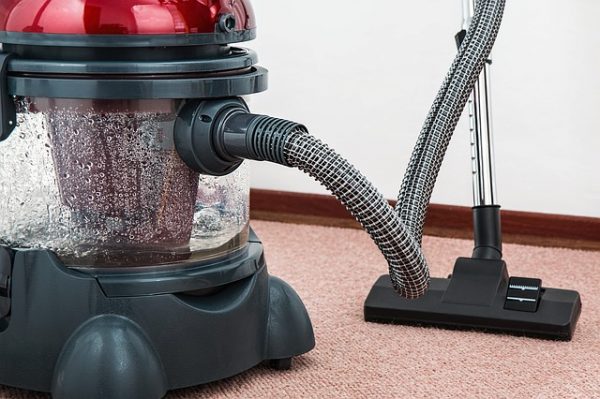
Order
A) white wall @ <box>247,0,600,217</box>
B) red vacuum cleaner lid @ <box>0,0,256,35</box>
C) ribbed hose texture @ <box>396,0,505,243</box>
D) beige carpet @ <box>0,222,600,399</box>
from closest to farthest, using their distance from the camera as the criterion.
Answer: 1. red vacuum cleaner lid @ <box>0,0,256,35</box>
2. beige carpet @ <box>0,222,600,399</box>
3. ribbed hose texture @ <box>396,0,505,243</box>
4. white wall @ <box>247,0,600,217</box>

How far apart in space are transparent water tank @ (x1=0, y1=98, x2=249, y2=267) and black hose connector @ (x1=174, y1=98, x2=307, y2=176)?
0.06 ft

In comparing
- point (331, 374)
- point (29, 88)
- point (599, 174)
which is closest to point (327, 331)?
point (331, 374)

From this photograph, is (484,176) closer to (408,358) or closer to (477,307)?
(477,307)

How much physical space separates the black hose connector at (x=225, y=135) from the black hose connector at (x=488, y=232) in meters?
0.44

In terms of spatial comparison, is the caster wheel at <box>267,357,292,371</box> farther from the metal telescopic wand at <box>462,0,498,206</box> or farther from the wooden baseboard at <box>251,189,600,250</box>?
the wooden baseboard at <box>251,189,600,250</box>

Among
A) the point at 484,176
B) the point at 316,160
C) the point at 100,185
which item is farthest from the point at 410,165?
the point at 100,185

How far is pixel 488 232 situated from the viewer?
139 cm

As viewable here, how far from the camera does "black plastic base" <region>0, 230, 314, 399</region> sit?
100 cm

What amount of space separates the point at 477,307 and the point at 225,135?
0.46m

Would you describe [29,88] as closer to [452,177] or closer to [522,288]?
[522,288]

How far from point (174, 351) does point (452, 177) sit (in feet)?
2.88

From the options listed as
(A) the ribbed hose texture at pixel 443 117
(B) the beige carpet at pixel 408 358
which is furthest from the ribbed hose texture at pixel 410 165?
(B) the beige carpet at pixel 408 358

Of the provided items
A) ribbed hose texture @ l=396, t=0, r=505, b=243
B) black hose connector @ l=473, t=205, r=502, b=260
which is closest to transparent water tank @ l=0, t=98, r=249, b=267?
ribbed hose texture @ l=396, t=0, r=505, b=243

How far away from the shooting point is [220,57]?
3.49 ft
